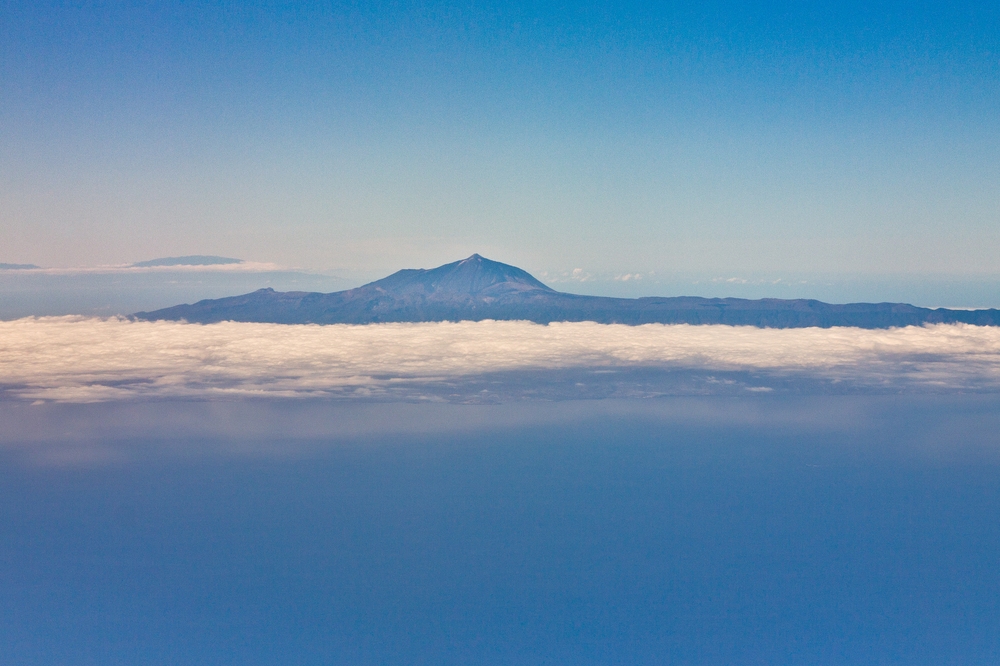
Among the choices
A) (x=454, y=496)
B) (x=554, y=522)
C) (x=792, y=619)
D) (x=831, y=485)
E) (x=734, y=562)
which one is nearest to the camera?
(x=792, y=619)

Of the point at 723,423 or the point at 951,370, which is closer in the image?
the point at 723,423

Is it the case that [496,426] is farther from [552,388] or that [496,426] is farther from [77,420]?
[77,420]

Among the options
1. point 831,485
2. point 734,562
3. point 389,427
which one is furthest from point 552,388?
point 734,562

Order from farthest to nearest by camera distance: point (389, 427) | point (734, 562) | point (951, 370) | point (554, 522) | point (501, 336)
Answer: point (501, 336)
point (951, 370)
point (389, 427)
point (554, 522)
point (734, 562)

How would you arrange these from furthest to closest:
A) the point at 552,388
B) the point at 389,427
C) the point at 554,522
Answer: the point at 552,388 → the point at 389,427 → the point at 554,522

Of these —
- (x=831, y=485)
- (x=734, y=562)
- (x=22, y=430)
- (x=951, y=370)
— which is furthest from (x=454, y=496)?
(x=951, y=370)

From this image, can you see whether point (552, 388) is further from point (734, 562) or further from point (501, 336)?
point (734, 562)
